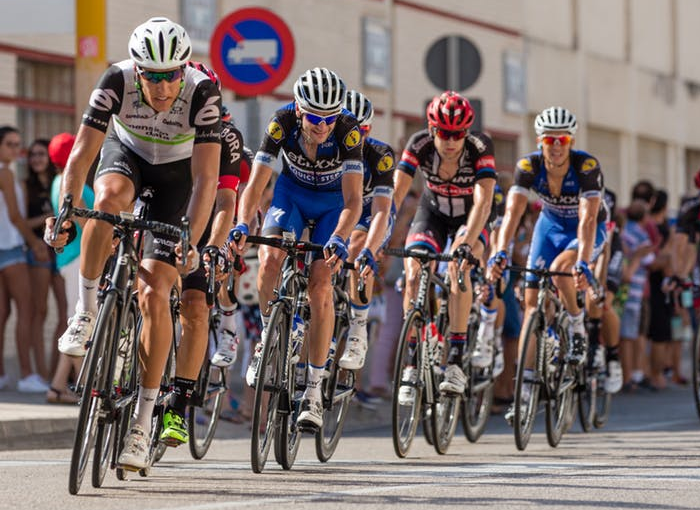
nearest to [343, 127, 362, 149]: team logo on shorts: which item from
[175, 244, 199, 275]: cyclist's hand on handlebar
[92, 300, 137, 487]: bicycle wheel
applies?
[175, 244, 199, 275]: cyclist's hand on handlebar

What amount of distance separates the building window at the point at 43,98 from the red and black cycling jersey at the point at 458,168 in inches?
301

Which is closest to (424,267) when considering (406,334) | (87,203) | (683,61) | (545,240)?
(406,334)

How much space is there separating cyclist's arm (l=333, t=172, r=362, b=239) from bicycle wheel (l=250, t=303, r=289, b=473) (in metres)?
0.60

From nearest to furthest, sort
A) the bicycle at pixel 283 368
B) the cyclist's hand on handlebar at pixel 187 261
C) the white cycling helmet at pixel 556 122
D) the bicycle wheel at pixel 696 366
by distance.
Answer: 1. the cyclist's hand on handlebar at pixel 187 261
2. the bicycle at pixel 283 368
3. the white cycling helmet at pixel 556 122
4. the bicycle wheel at pixel 696 366

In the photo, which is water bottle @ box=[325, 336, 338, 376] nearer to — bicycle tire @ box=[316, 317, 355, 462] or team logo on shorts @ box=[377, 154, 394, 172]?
bicycle tire @ box=[316, 317, 355, 462]

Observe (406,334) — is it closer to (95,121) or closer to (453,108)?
Result: (453,108)

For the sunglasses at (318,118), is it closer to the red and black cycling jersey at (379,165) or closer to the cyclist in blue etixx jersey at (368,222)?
the cyclist in blue etixx jersey at (368,222)

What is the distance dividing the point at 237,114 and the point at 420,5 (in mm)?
13432

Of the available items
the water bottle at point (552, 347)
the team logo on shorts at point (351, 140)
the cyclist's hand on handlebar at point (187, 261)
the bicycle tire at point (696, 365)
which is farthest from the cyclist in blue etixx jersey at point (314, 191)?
the bicycle tire at point (696, 365)

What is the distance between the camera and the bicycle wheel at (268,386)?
373 inches

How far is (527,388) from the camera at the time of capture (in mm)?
12281

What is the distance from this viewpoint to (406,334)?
1115 centimetres

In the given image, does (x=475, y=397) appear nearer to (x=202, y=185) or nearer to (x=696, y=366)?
(x=696, y=366)

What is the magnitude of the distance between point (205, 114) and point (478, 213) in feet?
11.6
